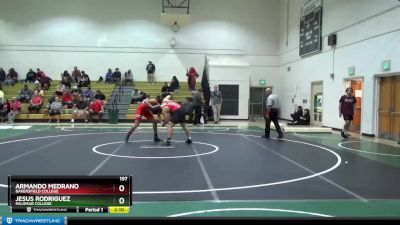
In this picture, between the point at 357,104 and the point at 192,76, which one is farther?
the point at 192,76

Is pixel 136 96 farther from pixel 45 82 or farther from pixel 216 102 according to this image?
pixel 45 82

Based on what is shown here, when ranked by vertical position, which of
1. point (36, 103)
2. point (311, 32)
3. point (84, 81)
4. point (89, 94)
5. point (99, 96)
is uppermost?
point (311, 32)

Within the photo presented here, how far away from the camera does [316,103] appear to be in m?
21.3

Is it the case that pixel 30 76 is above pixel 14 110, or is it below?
above

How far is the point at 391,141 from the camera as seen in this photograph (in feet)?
45.4

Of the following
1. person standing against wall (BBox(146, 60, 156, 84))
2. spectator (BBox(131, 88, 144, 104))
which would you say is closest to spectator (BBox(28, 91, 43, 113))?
spectator (BBox(131, 88, 144, 104))

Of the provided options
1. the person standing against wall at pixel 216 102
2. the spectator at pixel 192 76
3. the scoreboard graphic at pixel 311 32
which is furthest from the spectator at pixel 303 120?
the spectator at pixel 192 76

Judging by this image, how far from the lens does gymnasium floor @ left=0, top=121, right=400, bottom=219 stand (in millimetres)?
5391

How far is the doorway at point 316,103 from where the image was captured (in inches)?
815

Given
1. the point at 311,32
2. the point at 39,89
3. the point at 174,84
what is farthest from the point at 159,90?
the point at 311,32

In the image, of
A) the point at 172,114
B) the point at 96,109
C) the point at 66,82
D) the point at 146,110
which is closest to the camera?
the point at 172,114

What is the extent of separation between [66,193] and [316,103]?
69.4 feet

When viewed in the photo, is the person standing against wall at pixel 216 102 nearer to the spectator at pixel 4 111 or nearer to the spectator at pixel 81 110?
the spectator at pixel 81 110

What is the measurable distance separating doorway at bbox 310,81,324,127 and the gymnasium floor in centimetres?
727
